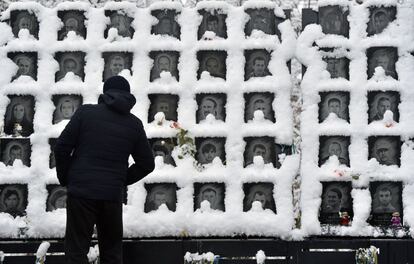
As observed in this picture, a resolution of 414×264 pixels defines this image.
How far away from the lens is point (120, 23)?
525 centimetres

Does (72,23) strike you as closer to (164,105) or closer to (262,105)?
(164,105)

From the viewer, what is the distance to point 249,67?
16.8ft

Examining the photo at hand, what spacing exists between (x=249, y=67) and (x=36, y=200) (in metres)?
2.39

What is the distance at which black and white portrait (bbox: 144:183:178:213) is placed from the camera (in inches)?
194

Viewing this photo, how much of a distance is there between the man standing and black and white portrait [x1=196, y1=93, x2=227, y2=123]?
1.37 m

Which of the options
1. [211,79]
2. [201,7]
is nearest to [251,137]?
[211,79]

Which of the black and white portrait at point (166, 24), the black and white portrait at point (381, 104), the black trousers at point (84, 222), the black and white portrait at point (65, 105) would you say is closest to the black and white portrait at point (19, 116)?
the black and white portrait at point (65, 105)

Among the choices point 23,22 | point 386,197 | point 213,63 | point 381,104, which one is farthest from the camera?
point 23,22

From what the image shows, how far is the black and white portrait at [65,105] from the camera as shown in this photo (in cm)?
511

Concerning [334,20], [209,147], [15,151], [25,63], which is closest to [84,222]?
[209,147]

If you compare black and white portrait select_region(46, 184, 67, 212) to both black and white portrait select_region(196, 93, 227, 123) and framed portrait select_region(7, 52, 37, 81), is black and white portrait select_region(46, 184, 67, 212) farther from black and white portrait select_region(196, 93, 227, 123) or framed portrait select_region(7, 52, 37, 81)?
black and white portrait select_region(196, 93, 227, 123)

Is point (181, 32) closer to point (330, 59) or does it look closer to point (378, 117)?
point (330, 59)

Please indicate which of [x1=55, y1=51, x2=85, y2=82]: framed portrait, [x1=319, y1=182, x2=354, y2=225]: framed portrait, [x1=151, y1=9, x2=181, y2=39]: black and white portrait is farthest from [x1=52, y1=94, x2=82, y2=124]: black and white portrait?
[x1=319, y1=182, x2=354, y2=225]: framed portrait

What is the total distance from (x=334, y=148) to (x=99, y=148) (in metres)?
2.41
